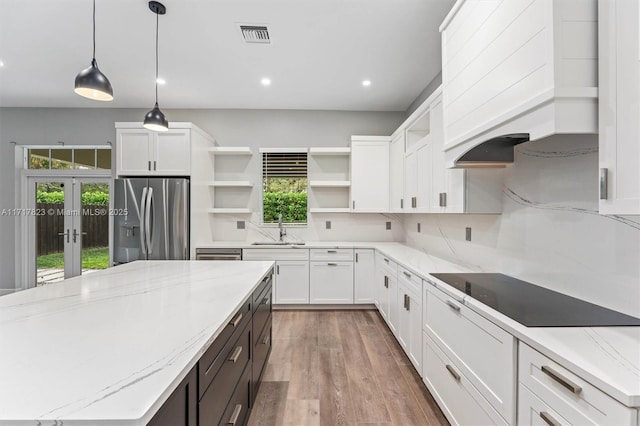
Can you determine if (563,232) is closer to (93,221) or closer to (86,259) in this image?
(93,221)

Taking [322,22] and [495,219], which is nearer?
[495,219]

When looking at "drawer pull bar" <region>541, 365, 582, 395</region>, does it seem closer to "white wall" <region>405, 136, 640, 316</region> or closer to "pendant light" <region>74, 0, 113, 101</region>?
"white wall" <region>405, 136, 640, 316</region>

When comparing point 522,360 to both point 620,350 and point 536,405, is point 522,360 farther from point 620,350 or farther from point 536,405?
point 620,350

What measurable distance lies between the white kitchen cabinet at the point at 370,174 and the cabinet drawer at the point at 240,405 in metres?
2.86

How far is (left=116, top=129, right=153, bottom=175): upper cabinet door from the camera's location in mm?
3836

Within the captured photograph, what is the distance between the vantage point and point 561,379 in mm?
954

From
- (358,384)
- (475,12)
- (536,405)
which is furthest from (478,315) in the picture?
(475,12)

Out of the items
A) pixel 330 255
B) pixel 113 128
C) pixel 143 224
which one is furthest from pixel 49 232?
pixel 330 255

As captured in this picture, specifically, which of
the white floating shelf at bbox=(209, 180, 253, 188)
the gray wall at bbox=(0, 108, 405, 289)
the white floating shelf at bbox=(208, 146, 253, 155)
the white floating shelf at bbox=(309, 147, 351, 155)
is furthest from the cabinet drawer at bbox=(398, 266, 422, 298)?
the white floating shelf at bbox=(208, 146, 253, 155)

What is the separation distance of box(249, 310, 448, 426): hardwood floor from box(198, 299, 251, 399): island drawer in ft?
2.81

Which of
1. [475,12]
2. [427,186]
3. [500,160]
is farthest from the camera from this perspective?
[427,186]

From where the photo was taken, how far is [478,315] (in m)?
1.46

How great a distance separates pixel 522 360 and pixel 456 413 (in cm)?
78

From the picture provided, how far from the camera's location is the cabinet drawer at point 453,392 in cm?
142
